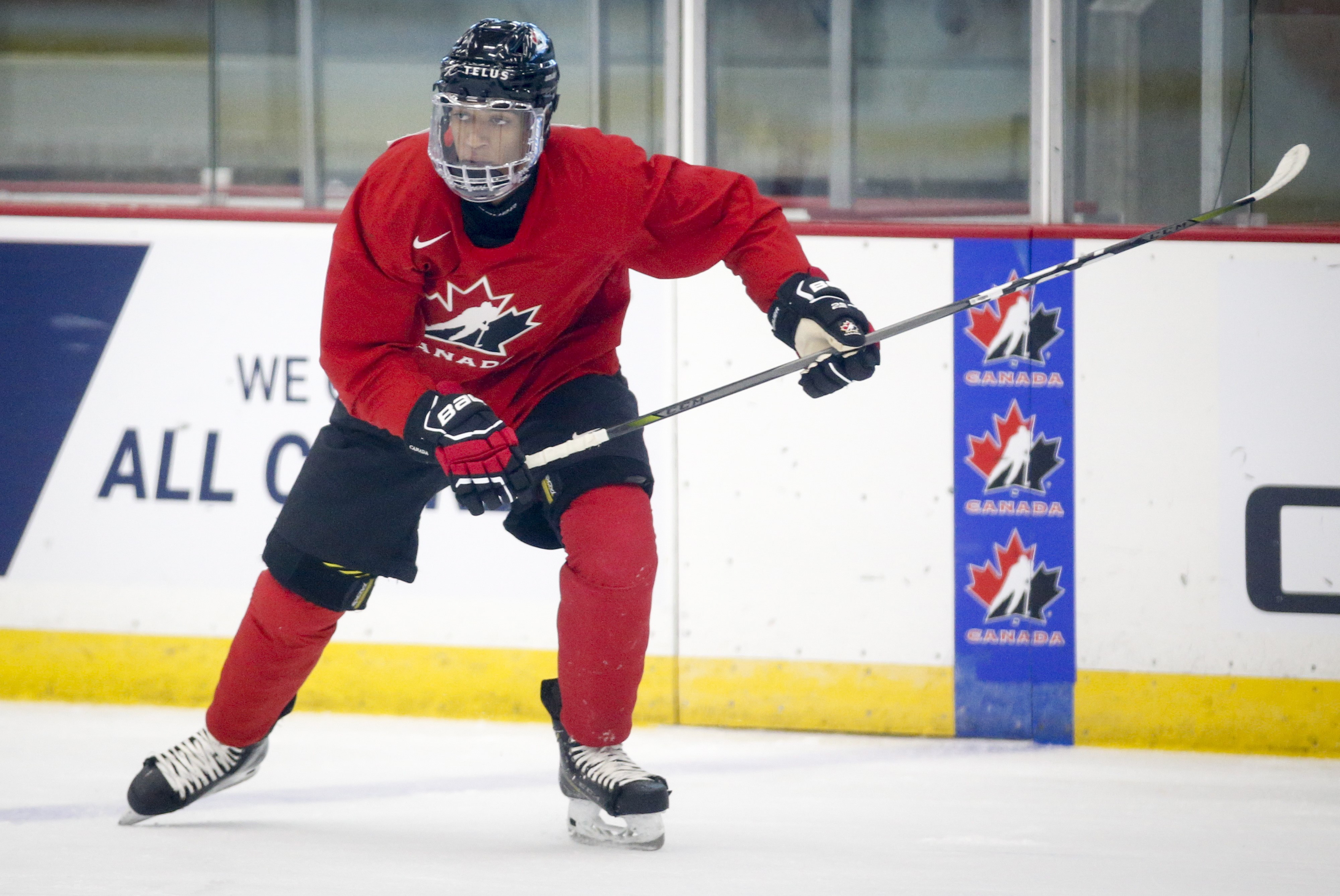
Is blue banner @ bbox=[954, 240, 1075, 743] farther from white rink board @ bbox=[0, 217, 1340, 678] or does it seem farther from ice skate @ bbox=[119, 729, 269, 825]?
ice skate @ bbox=[119, 729, 269, 825]

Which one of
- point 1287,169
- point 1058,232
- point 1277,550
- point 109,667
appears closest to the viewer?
point 1287,169

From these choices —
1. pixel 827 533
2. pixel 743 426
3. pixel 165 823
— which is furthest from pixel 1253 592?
pixel 165 823

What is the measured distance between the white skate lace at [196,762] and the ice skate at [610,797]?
50 cm

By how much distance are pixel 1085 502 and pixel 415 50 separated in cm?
187

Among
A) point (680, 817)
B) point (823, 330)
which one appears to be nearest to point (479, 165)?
point (823, 330)

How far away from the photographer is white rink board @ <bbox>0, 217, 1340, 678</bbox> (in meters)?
2.54

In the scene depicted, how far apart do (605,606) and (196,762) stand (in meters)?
0.69

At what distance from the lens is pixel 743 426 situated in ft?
8.82

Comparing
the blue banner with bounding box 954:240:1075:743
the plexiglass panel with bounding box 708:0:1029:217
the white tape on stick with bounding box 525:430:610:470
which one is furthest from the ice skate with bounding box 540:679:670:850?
the plexiglass panel with bounding box 708:0:1029:217

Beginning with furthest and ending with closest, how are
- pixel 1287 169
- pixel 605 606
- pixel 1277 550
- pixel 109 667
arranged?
1. pixel 109 667
2. pixel 1277 550
3. pixel 1287 169
4. pixel 605 606

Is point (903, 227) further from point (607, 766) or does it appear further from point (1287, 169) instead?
point (607, 766)

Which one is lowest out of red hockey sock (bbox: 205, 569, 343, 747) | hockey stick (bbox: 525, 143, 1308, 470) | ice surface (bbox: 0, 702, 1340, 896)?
ice surface (bbox: 0, 702, 1340, 896)

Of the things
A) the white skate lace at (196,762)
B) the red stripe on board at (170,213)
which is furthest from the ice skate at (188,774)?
the red stripe on board at (170,213)

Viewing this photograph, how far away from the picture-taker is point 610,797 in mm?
1824
